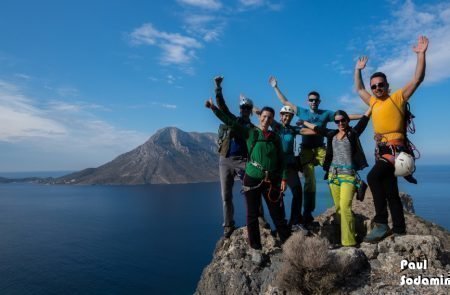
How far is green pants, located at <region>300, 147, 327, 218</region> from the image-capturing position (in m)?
8.98

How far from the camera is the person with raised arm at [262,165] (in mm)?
7480

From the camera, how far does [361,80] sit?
7.91 meters

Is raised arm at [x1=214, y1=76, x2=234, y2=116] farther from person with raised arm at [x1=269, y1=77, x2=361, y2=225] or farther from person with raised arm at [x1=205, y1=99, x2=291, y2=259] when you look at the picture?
person with raised arm at [x1=269, y1=77, x2=361, y2=225]

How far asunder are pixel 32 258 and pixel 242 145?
266 ft

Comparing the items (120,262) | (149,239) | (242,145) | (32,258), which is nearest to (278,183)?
(242,145)

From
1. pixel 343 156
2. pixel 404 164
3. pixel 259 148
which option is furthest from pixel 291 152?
pixel 404 164

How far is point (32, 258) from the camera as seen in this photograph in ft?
238

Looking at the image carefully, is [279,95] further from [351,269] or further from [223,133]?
[351,269]

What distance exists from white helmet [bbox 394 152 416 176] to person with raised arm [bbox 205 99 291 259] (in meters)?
2.44

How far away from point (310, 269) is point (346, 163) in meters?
2.83

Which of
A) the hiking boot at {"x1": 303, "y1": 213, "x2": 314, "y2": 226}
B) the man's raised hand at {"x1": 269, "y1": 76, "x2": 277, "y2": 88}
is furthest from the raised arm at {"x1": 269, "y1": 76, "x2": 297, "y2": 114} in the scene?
the hiking boot at {"x1": 303, "y1": 213, "x2": 314, "y2": 226}

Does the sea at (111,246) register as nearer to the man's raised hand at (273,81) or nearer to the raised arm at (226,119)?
the man's raised hand at (273,81)

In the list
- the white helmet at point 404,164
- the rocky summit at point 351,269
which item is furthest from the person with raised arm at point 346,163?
the white helmet at point 404,164

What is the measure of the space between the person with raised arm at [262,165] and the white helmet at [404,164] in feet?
7.99
